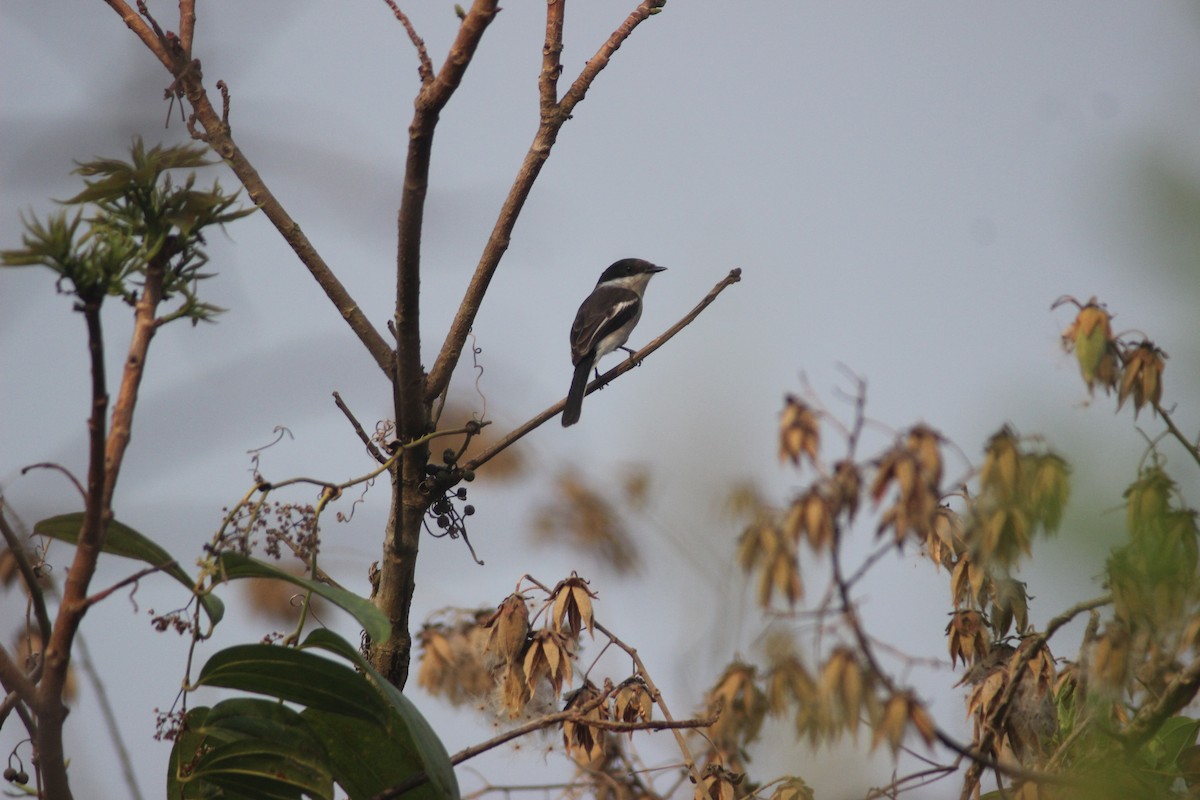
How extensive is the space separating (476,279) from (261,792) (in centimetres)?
153

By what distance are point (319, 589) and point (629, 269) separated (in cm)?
956

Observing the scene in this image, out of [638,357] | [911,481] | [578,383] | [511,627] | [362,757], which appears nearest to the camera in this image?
[911,481]

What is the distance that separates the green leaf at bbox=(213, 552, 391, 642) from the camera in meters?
1.91

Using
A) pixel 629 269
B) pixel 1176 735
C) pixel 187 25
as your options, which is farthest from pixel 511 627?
pixel 629 269

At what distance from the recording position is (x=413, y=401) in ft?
9.12

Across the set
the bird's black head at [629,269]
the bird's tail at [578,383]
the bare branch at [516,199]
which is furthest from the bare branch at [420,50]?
the bird's black head at [629,269]

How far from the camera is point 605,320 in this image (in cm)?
970

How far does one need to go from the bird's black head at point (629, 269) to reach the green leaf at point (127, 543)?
9421 mm

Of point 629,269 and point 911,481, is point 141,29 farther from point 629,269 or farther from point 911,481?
point 629,269

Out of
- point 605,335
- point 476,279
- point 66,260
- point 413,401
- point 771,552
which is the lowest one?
point 771,552

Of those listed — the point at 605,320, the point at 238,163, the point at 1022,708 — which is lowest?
the point at 1022,708

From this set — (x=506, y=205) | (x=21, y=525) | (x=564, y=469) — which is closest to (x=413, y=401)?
(x=506, y=205)

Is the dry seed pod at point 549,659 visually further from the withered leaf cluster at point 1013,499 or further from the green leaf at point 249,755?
the withered leaf cluster at point 1013,499

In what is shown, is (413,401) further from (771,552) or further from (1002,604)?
(1002,604)
